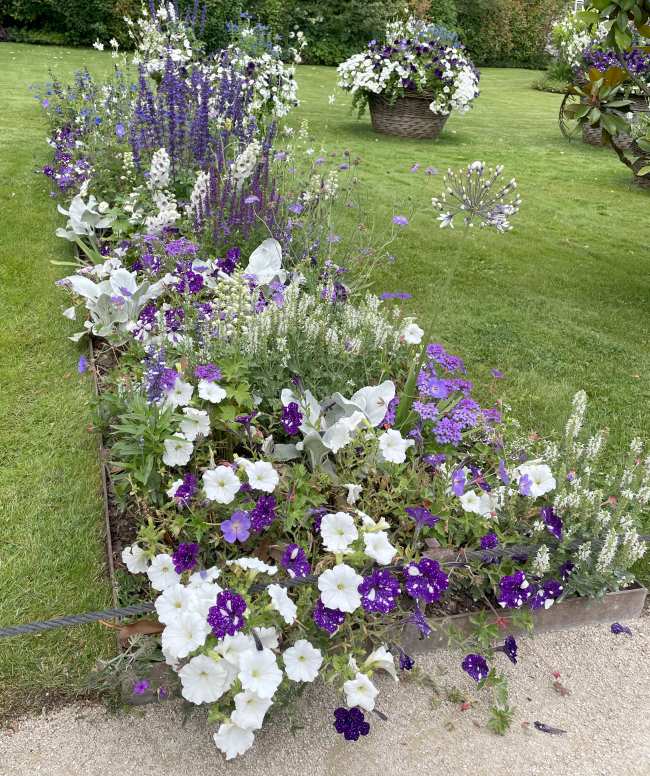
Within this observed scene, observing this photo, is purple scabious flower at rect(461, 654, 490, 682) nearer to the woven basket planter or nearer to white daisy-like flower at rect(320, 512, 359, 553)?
white daisy-like flower at rect(320, 512, 359, 553)

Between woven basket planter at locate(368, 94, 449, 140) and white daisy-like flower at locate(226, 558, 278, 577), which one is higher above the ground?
woven basket planter at locate(368, 94, 449, 140)

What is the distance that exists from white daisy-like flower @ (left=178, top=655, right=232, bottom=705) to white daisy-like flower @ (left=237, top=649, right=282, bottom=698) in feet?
0.17

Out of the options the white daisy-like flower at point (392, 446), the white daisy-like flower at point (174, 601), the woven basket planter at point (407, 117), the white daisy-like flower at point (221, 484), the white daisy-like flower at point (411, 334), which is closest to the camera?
the white daisy-like flower at point (174, 601)

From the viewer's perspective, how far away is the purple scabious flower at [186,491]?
82.9 inches

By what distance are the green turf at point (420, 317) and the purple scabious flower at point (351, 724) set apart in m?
0.72

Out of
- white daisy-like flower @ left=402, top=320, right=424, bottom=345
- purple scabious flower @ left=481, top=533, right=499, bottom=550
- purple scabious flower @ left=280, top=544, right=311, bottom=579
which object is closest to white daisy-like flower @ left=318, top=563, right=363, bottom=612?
purple scabious flower @ left=280, top=544, right=311, bottom=579

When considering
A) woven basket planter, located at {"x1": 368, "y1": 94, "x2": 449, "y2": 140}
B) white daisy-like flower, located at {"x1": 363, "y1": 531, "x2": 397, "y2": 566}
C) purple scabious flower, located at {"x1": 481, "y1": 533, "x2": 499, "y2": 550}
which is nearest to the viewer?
white daisy-like flower, located at {"x1": 363, "y1": 531, "x2": 397, "y2": 566}

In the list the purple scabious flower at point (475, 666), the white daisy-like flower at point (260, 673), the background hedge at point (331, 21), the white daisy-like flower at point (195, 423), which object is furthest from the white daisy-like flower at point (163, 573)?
the background hedge at point (331, 21)

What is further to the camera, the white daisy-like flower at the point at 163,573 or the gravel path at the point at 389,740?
the white daisy-like flower at the point at 163,573

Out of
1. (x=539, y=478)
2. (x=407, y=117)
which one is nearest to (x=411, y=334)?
(x=539, y=478)

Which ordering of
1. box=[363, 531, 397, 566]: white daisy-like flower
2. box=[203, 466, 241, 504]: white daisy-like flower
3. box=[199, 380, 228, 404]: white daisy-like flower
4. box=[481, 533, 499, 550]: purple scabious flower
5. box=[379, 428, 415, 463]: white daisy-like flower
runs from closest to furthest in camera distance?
1. box=[363, 531, 397, 566]: white daisy-like flower
2. box=[203, 466, 241, 504]: white daisy-like flower
3. box=[481, 533, 499, 550]: purple scabious flower
4. box=[379, 428, 415, 463]: white daisy-like flower
5. box=[199, 380, 228, 404]: white daisy-like flower

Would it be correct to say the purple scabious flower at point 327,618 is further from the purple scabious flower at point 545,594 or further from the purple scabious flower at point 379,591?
the purple scabious flower at point 545,594

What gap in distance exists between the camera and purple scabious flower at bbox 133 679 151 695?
5.90 feet

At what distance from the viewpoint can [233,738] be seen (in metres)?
1.67
